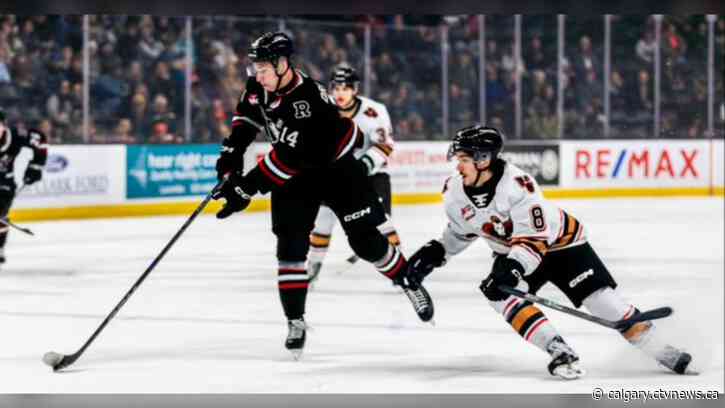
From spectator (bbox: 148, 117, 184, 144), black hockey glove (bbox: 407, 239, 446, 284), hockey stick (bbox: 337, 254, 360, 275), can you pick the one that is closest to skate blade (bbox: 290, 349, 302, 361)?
black hockey glove (bbox: 407, 239, 446, 284)

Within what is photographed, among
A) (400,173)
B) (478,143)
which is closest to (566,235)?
(478,143)

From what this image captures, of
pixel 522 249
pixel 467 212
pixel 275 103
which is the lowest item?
pixel 522 249

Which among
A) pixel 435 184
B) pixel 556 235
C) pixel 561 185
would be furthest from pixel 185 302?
pixel 561 185

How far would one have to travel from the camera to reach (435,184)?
13.0m

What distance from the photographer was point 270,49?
12.8 feet

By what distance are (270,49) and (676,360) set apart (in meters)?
1.51

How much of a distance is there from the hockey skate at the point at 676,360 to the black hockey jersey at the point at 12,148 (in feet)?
15.2

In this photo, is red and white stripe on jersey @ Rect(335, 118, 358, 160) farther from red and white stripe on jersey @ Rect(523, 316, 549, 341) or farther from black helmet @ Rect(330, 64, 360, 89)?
black helmet @ Rect(330, 64, 360, 89)

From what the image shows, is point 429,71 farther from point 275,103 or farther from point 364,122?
point 275,103

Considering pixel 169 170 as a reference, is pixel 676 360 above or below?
below

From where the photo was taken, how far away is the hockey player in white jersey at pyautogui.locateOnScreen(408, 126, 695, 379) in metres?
3.62

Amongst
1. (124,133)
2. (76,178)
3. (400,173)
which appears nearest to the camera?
(76,178)

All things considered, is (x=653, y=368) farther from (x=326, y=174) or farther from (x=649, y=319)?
(x=326, y=174)

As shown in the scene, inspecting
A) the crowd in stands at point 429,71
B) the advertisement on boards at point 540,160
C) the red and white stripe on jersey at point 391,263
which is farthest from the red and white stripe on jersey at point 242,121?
the advertisement on boards at point 540,160
